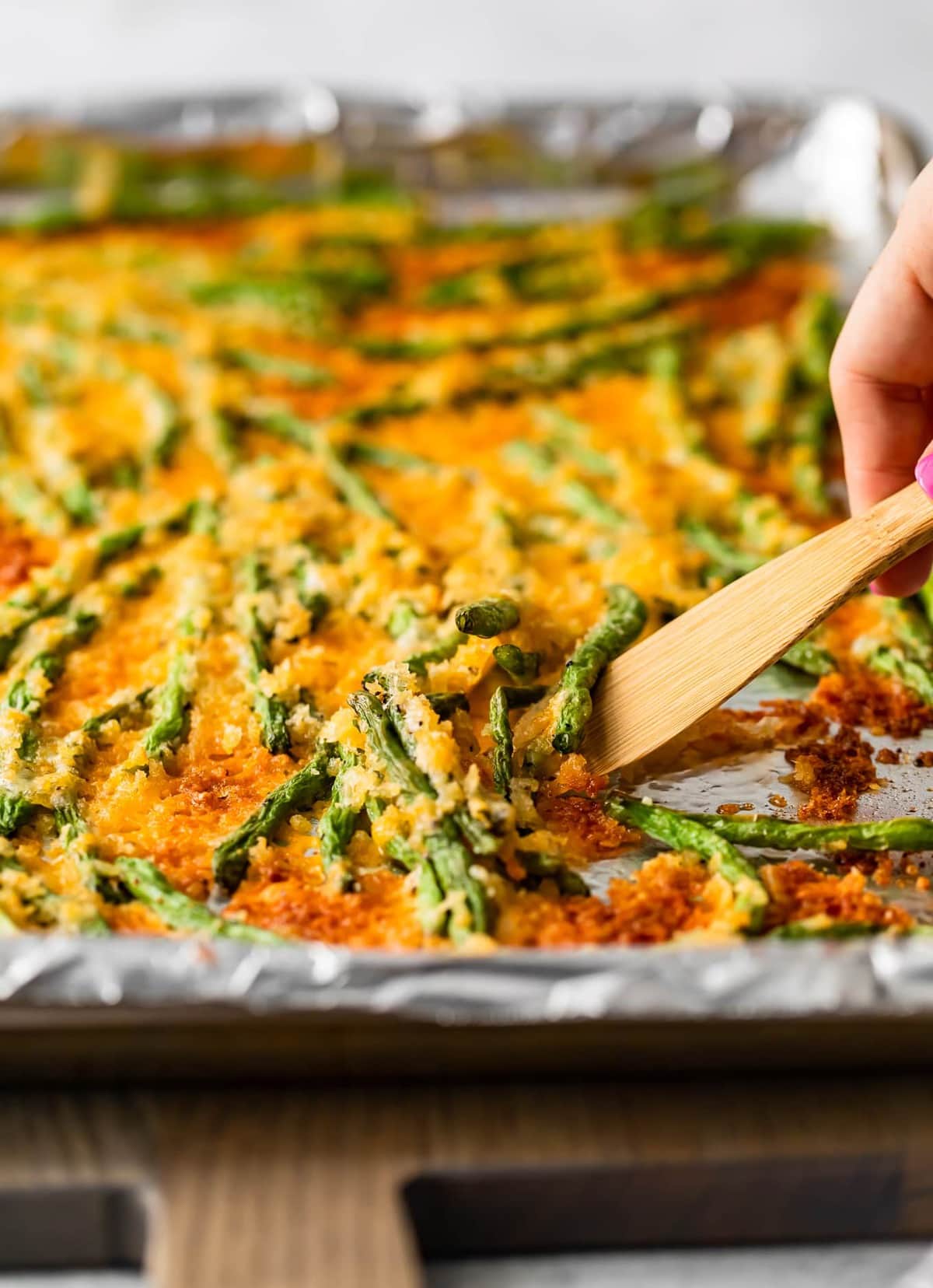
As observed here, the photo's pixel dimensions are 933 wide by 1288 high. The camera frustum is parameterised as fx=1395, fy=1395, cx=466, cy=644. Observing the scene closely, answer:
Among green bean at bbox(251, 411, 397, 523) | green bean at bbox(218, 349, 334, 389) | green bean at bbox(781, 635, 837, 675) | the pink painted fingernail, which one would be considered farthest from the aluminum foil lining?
green bean at bbox(218, 349, 334, 389)

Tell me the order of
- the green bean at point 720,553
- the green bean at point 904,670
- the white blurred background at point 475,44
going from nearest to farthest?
the green bean at point 904,670, the green bean at point 720,553, the white blurred background at point 475,44

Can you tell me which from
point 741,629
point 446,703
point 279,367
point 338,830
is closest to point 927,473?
point 741,629

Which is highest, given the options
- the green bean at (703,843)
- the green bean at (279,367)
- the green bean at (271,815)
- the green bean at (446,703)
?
the green bean at (279,367)

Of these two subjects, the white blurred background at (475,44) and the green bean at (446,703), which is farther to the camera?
the white blurred background at (475,44)

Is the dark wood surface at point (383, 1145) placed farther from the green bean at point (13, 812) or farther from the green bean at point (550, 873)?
the green bean at point (13, 812)

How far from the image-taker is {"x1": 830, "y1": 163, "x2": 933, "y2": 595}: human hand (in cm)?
275

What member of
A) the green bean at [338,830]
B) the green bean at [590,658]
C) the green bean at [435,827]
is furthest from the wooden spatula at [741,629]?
the green bean at [338,830]

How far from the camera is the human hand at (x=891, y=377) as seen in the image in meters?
2.75

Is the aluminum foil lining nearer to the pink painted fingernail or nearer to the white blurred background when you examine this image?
the pink painted fingernail

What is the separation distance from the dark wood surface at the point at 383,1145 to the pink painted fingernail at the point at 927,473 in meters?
1.02

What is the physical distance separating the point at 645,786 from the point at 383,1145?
0.95 m

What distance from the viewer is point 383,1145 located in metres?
2.19

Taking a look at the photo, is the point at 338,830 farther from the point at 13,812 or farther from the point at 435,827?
the point at 13,812

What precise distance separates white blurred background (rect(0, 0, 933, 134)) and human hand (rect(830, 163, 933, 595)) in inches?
148
